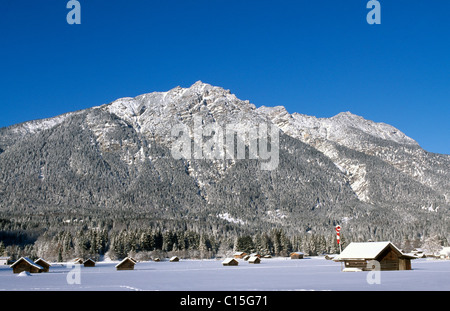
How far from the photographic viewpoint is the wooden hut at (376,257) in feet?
185

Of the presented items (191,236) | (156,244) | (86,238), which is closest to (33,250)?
(86,238)

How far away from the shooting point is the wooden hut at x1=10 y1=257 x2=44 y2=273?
227 feet

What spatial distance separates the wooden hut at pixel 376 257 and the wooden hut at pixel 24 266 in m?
49.2

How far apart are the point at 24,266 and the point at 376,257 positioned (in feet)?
181

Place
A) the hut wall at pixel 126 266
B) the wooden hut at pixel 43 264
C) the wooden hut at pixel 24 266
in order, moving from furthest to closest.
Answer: the hut wall at pixel 126 266 < the wooden hut at pixel 43 264 < the wooden hut at pixel 24 266

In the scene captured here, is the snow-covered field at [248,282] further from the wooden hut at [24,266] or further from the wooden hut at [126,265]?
the wooden hut at [126,265]

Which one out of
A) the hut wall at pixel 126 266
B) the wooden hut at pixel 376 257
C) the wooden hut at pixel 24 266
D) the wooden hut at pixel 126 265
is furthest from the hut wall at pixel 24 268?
the wooden hut at pixel 376 257

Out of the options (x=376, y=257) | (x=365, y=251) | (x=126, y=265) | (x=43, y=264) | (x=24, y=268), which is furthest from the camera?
(x=126, y=265)

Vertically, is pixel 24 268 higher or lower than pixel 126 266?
higher

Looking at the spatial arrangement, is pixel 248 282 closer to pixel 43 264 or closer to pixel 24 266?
pixel 24 266

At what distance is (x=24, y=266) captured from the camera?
2768 inches

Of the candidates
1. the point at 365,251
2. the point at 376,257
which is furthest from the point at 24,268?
the point at 376,257

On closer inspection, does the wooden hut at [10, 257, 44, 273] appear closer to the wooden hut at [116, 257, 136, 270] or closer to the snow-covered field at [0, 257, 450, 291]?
the wooden hut at [116, 257, 136, 270]
